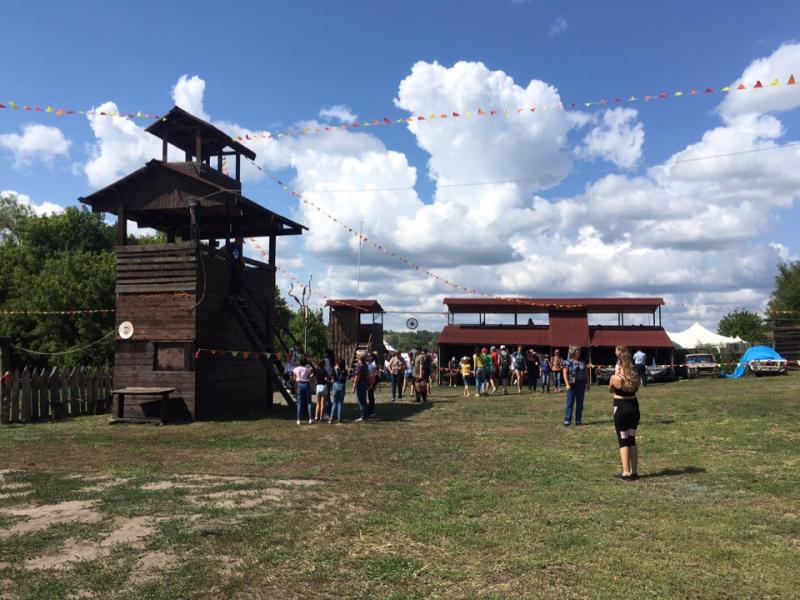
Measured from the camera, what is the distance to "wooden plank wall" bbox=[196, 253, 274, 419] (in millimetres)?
16703

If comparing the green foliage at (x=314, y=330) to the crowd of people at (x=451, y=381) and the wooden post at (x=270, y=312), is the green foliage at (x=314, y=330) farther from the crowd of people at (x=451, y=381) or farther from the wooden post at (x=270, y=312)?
the wooden post at (x=270, y=312)

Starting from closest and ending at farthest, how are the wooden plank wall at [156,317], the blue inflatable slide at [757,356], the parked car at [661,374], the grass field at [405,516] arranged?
the grass field at [405,516], the wooden plank wall at [156,317], the blue inflatable slide at [757,356], the parked car at [661,374]

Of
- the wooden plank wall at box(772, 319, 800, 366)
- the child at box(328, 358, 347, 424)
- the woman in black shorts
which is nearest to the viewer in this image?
the woman in black shorts

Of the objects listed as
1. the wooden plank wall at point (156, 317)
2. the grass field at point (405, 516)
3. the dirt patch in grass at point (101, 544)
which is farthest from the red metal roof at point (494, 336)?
the dirt patch in grass at point (101, 544)

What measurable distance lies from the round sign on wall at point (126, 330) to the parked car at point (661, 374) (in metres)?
23.5

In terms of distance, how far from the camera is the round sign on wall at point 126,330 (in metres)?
16.8

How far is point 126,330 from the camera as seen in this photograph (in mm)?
16844

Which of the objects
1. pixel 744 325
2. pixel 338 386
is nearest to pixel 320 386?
pixel 338 386

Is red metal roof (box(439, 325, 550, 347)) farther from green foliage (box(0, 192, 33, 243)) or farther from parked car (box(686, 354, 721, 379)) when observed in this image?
green foliage (box(0, 192, 33, 243))

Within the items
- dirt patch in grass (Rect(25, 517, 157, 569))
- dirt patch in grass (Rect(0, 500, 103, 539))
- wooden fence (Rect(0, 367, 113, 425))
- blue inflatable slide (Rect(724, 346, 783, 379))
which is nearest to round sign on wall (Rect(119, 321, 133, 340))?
wooden fence (Rect(0, 367, 113, 425))

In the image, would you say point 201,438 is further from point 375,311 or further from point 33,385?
point 375,311

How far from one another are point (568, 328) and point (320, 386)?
21648 millimetres

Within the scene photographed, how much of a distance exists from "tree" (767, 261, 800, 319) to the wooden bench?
5375 centimetres

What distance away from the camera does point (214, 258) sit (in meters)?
17.4
